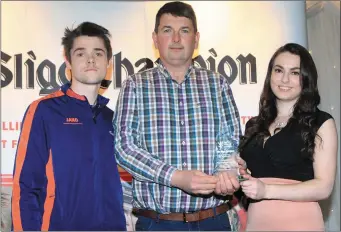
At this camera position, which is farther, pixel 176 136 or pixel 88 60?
pixel 88 60

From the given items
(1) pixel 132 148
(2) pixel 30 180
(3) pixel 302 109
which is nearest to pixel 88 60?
(1) pixel 132 148

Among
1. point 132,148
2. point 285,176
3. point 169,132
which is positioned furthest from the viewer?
point 169,132

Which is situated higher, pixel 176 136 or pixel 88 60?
pixel 88 60

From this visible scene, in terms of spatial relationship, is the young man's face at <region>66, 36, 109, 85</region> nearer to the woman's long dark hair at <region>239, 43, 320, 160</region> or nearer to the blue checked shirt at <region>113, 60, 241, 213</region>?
the blue checked shirt at <region>113, 60, 241, 213</region>

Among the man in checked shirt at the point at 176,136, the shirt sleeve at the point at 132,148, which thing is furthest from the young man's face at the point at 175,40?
the shirt sleeve at the point at 132,148

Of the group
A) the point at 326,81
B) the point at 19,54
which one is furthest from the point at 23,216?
the point at 326,81

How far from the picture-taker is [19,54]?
129 inches

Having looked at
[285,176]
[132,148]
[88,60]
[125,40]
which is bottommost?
[285,176]

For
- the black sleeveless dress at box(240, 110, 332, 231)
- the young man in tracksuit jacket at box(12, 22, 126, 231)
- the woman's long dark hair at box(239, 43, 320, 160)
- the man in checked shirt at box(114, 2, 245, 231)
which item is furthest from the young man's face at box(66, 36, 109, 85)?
the black sleeveless dress at box(240, 110, 332, 231)

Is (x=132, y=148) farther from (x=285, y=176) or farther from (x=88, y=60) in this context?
(x=285, y=176)

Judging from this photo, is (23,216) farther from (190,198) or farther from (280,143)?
(280,143)

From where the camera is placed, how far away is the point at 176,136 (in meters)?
2.77

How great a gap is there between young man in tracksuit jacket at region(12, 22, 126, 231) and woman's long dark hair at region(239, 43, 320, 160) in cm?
84

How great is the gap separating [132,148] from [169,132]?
0.83ft
